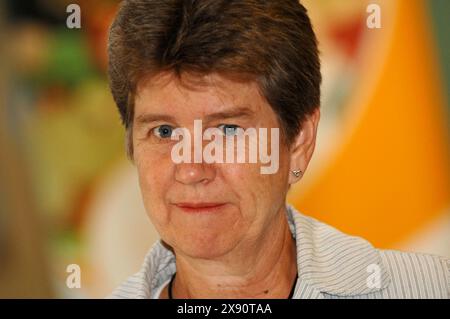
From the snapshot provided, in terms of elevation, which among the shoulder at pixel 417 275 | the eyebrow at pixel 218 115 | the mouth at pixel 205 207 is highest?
the eyebrow at pixel 218 115

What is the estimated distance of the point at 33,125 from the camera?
5.35ft

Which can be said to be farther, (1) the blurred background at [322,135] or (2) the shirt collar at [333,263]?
(1) the blurred background at [322,135]

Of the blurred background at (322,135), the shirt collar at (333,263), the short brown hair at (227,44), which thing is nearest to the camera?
the short brown hair at (227,44)

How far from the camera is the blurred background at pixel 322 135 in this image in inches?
61.6

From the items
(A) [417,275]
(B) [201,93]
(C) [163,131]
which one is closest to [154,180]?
(C) [163,131]

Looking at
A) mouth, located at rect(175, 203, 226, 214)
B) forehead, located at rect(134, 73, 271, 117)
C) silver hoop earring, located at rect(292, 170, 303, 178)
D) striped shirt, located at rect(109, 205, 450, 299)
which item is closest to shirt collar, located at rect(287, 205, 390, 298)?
striped shirt, located at rect(109, 205, 450, 299)

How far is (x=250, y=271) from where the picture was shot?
4.57 ft

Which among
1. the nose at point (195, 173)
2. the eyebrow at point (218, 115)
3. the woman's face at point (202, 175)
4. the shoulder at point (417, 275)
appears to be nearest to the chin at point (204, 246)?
the woman's face at point (202, 175)

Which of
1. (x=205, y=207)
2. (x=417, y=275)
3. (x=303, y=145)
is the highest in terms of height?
(x=303, y=145)

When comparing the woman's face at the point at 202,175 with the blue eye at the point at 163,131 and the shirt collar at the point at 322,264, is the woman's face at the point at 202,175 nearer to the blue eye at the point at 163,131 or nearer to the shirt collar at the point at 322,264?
the blue eye at the point at 163,131

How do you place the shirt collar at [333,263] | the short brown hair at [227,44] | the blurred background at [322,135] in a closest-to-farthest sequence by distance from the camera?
1. the short brown hair at [227,44]
2. the shirt collar at [333,263]
3. the blurred background at [322,135]

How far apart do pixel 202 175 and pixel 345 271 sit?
1.32 feet

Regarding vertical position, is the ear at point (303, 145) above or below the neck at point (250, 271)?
above

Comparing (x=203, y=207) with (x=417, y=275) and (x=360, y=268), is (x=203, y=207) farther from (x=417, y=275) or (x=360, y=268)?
(x=417, y=275)
